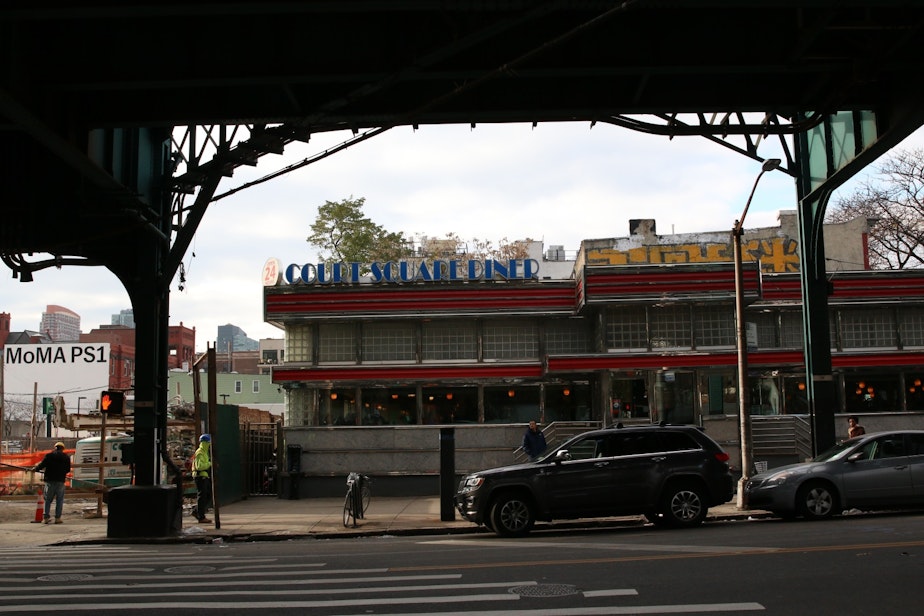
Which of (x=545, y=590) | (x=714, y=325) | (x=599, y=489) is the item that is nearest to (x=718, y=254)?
(x=714, y=325)

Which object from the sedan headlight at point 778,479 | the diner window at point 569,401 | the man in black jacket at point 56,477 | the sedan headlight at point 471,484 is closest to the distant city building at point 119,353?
the diner window at point 569,401

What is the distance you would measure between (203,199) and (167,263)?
1.81 metres

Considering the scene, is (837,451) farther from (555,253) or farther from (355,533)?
(555,253)

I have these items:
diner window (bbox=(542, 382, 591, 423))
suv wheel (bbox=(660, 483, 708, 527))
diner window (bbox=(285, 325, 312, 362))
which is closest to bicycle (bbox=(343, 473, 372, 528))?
suv wheel (bbox=(660, 483, 708, 527))

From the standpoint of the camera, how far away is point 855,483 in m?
15.8

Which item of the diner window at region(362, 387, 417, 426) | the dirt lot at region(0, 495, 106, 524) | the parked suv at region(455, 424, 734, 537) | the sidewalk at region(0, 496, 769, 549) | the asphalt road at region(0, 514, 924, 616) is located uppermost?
the diner window at region(362, 387, 417, 426)

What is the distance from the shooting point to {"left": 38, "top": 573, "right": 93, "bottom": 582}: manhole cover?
37.6 ft

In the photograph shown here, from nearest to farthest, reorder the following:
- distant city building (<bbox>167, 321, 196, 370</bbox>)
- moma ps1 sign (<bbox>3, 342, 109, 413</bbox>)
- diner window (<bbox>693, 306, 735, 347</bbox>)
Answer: diner window (<bbox>693, 306, 735, 347</bbox>)
moma ps1 sign (<bbox>3, 342, 109, 413</bbox>)
distant city building (<bbox>167, 321, 196, 370</bbox>)

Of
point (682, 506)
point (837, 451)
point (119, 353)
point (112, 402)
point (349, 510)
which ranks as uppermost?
point (119, 353)

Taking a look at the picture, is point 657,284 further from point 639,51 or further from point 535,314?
point 639,51

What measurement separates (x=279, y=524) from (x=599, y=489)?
7.27 metres

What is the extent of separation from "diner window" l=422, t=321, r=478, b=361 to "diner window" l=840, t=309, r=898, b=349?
37.4ft

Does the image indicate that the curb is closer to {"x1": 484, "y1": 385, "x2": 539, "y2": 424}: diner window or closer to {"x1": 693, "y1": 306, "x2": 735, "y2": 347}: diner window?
{"x1": 693, "y1": 306, "x2": 735, "y2": 347}: diner window

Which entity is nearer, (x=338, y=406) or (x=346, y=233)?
(x=338, y=406)
